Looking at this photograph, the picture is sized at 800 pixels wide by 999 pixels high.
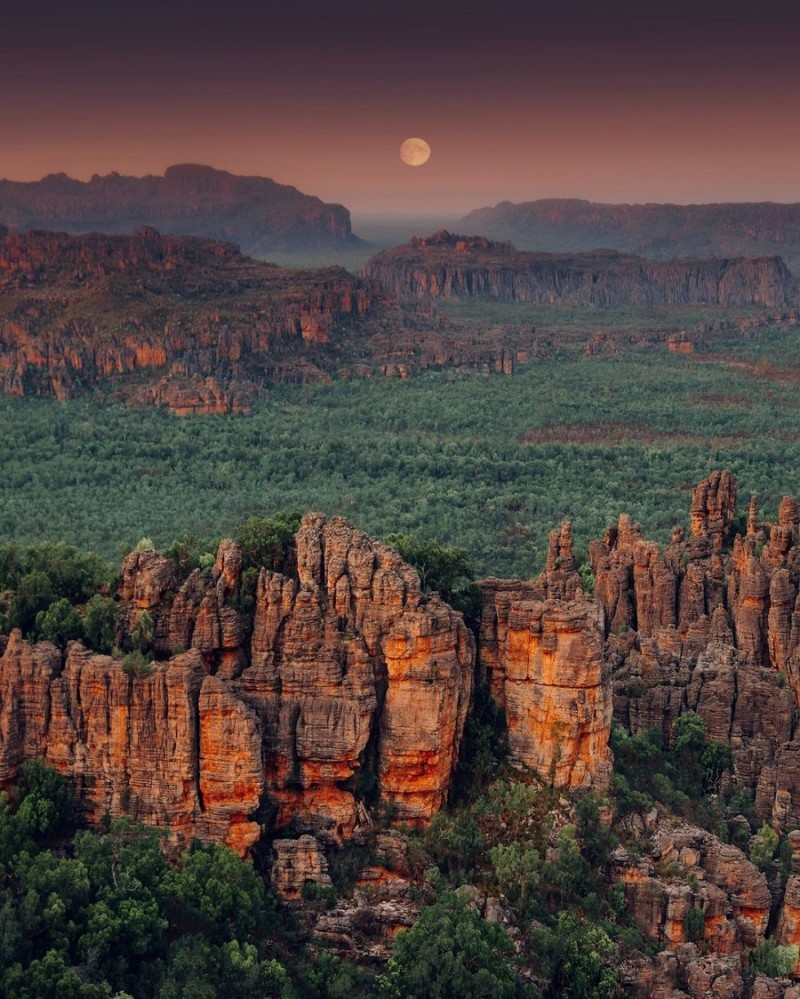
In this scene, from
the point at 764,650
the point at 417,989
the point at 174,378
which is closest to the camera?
the point at 417,989

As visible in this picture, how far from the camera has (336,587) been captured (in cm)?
3941

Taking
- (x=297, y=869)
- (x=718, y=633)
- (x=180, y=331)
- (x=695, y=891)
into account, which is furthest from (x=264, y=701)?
(x=180, y=331)

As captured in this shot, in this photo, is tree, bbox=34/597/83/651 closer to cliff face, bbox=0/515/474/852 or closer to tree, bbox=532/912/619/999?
cliff face, bbox=0/515/474/852

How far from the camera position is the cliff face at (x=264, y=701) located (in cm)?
3669

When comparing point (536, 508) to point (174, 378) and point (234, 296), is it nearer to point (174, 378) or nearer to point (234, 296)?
point (174, 378)

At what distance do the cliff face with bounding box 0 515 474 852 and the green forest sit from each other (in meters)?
41.9

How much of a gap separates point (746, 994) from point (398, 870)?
28.0 ft

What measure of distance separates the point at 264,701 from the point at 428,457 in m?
91.5

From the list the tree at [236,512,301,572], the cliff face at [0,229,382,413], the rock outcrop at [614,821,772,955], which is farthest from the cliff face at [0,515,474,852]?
the cliff face at [0,229,382,413]

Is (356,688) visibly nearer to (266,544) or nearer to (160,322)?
(266,544)

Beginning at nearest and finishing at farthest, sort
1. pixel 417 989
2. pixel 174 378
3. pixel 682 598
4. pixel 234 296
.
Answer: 1. pixel 417 989
2. pixel 682 598
3. pixel 174 378
4. pixel 234 296

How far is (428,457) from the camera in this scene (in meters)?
129

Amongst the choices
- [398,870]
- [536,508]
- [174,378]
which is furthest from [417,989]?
[174,378]

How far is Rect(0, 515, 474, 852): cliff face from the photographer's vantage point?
36688mm
